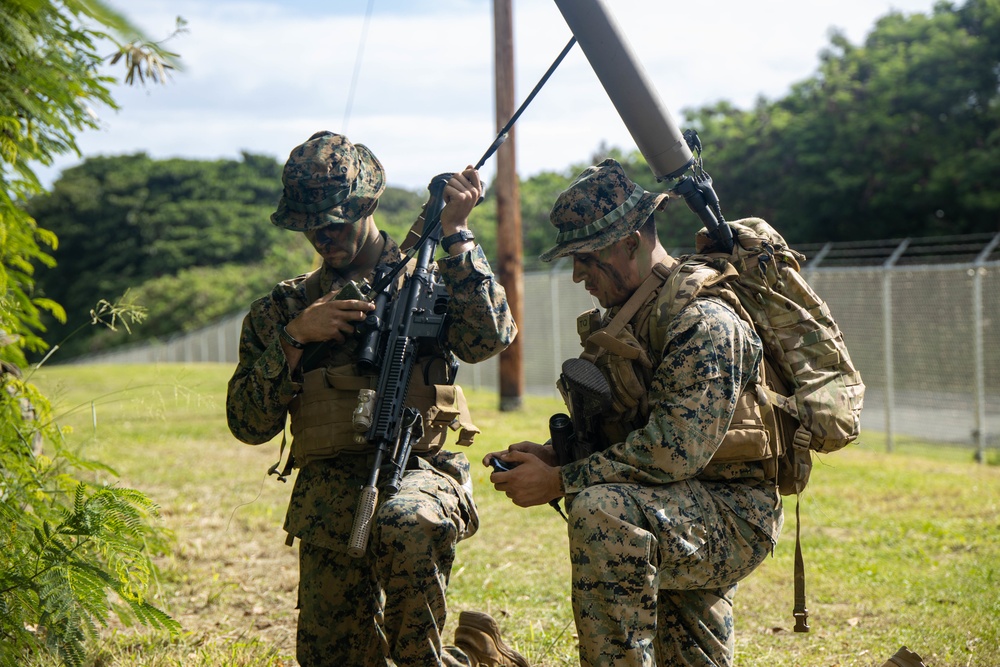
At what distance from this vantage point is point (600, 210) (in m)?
3.19

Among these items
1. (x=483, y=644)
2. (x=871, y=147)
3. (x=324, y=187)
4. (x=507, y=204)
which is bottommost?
(x=483, y=644)

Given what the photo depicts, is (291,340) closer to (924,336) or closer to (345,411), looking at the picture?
(345,411)

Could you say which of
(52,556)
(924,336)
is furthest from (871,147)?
(52,556)

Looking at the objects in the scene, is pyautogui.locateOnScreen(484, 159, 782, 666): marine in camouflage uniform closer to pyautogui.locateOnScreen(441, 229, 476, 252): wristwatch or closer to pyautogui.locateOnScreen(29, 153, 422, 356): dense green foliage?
pyautogui.locateOnScreen(441, 229, 476, 252): wristwatch

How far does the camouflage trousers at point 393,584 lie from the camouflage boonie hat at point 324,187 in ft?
3.23

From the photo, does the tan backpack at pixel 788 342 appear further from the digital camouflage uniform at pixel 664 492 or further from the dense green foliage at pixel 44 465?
the dense green foliage at pixel 44 465

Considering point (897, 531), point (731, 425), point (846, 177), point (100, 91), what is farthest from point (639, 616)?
point (846, 177)

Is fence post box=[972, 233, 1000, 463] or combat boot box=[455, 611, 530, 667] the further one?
fence post box=[972, 233, 1000, 463]

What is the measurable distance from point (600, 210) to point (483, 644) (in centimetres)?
170

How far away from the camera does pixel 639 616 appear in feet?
9.41

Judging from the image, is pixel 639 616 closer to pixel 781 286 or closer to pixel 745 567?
pixel 745 567

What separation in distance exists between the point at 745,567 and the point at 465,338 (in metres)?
1.25

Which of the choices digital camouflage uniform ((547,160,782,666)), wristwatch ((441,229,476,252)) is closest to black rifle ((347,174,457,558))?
wristwatch ((441,229,476,252))

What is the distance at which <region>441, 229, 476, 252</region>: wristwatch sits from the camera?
348 centimetres
